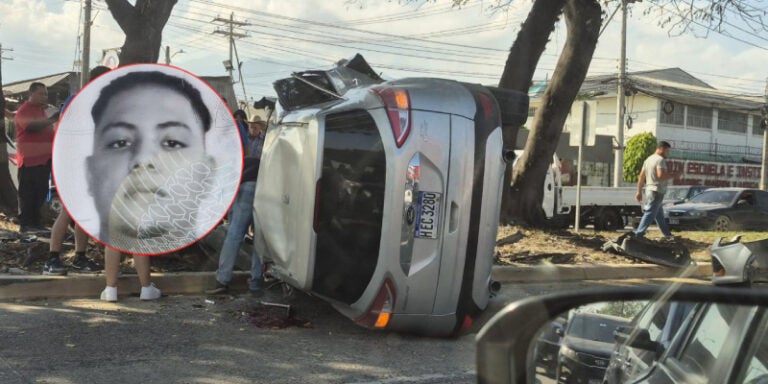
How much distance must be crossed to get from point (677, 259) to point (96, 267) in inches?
305

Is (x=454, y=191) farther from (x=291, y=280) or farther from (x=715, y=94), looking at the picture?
(x=715, y=94)

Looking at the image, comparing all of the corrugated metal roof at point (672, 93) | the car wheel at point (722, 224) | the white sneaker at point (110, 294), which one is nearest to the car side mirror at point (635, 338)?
A: the white sneaker at point (110, 294)

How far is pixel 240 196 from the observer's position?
6.65 metres

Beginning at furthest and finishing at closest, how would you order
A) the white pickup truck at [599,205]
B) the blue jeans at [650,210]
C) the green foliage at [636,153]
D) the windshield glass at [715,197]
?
the green foliage at [636,153] < the windshield glass at [715,197] < the white pickup truck at [599,205] < the blue jeans at [650,210]

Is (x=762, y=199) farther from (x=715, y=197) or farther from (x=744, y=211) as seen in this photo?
(x=715, y=197)

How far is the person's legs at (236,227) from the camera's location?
21.8 ft

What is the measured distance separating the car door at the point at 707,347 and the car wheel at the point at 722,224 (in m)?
20.8

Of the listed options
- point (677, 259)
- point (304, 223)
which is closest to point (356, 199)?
point (304, 223)

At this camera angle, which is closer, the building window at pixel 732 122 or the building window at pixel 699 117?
the building window at pixel 699 117

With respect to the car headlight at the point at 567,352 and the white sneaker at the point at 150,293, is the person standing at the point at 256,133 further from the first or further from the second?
the car headlight at the point at 567,352

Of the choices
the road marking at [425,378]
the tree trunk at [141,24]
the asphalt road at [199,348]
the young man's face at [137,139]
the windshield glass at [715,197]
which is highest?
the tree trunk at [141,24]

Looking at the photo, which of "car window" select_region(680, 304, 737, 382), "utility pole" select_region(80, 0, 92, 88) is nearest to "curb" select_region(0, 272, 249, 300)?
"car window" select_region(680, 304, 737, 382)


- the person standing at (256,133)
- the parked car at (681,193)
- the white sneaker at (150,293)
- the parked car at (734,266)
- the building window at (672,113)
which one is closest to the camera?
the parked car at (734,266)

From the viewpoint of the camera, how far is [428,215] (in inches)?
197
